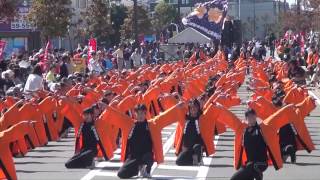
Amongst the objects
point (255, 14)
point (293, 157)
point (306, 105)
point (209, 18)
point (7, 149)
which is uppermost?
point (255, 14)

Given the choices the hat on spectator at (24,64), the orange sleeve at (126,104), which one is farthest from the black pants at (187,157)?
the hat on spectator at (24,64)

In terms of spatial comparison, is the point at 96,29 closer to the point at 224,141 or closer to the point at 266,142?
the point at 224,141

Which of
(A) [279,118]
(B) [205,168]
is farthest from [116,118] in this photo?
(A) [279,118]

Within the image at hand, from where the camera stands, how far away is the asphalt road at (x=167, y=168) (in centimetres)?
1311

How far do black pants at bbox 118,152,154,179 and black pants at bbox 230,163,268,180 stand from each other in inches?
75.1

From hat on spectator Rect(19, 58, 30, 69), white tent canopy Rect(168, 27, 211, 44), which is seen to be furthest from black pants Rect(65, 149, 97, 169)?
white tent canopy Rect(168, 27, 211, 44)

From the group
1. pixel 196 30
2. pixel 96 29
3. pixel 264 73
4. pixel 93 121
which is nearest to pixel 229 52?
pixel 196 30

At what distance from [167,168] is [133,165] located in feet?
4.39

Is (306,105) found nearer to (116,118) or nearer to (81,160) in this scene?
(116,118)

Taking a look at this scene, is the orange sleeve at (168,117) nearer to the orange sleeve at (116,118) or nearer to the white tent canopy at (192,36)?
the orange sleeve at (116,118)

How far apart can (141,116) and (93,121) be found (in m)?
1.26

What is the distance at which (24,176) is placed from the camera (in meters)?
13.4

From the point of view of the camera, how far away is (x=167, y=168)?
1407 cm

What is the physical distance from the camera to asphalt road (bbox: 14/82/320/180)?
1311cm
